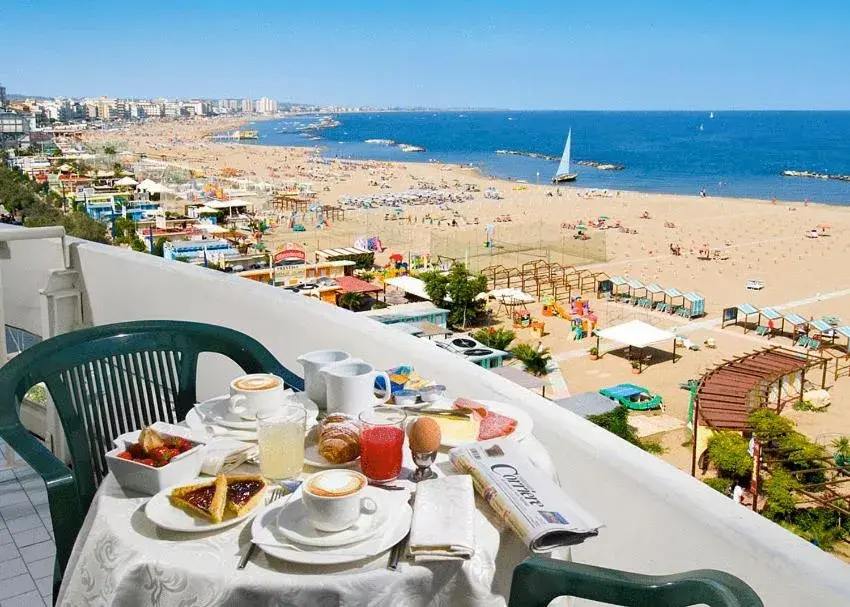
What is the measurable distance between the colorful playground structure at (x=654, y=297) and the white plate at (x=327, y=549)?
14522 millimetres

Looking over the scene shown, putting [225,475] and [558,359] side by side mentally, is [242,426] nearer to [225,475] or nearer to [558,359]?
[225,475]

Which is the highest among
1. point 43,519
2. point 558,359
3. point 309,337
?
point 309,337

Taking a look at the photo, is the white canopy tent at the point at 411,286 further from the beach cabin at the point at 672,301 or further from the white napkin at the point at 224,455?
the white napkin at the point at 224,455

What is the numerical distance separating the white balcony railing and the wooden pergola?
611 centimetres

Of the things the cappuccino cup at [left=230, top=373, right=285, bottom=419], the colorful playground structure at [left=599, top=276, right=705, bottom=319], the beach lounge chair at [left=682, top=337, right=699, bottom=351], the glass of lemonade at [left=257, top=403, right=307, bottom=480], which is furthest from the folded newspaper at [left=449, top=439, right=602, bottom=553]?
the colorful playground structure at [left=599, top=276, right=705, bottom=319]

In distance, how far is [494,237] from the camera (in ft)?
69.2

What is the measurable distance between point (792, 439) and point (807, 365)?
2773mm

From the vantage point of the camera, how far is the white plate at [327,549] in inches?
41.5

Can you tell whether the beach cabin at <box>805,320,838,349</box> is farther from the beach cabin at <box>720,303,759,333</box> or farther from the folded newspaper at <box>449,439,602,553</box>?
the folded newspaper at <box>449,439,602,553</box>

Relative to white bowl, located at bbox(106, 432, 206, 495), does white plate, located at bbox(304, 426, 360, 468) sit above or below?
below

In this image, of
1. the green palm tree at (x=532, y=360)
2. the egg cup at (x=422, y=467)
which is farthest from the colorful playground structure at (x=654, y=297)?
the egg cup at (x=422, y=467)

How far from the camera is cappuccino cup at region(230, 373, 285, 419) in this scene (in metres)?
1.54

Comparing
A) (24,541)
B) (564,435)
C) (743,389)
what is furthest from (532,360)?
(564,435)

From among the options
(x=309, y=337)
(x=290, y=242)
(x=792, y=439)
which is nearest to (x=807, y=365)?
(x=792, y=439)
